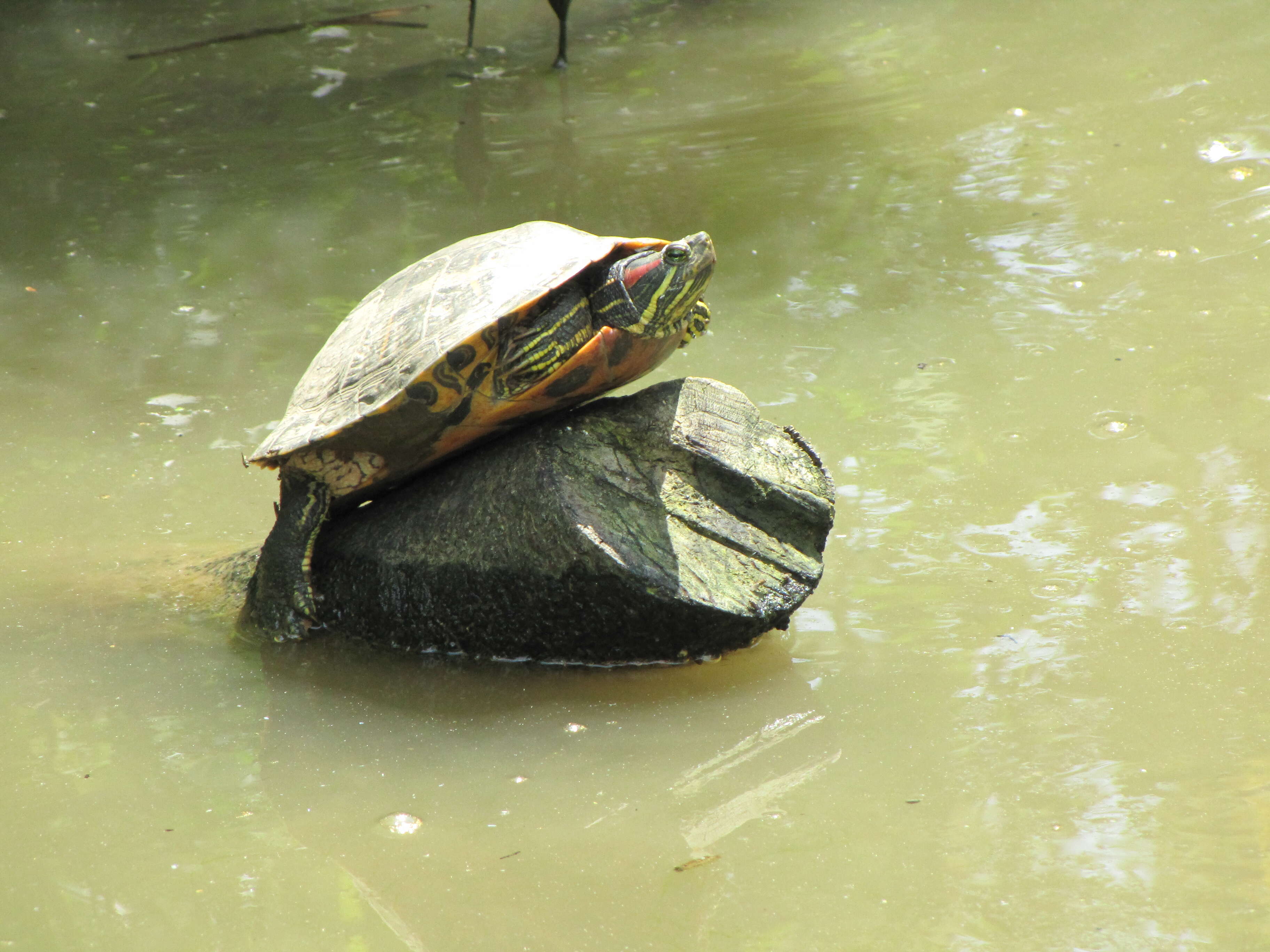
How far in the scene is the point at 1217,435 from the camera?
382 cm

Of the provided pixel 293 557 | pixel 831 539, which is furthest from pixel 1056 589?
pixel 293 557

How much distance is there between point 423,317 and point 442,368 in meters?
0.26

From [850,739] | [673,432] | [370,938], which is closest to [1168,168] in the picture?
[673,432]

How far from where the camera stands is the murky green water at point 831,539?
7.14ft

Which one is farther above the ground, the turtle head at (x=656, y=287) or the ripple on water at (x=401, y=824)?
the turtle head at (x=656, y=287)

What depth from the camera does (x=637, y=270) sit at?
296 centimetres

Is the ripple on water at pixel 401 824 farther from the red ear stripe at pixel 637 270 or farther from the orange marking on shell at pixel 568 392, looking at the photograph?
the red ear stripe at pixel 637 270

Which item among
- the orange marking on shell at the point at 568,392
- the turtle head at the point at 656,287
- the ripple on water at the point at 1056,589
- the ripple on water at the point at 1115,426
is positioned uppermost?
the turtle head at the point at 656,287

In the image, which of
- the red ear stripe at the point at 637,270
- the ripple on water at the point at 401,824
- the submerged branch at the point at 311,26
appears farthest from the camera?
the submerged branch at the point at 311,26

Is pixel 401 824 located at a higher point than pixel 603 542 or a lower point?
lower

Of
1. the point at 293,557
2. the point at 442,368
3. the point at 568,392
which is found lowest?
the point at 293,557

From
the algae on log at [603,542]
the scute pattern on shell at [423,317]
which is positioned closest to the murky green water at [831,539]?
the algae on log at [603,542]

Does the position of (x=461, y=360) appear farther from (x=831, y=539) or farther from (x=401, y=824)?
(x=831, y=539)

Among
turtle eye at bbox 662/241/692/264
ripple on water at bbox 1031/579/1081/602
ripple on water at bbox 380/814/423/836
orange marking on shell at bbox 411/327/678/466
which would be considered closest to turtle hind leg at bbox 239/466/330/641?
orange marking on shell at bbox 411/327/678/466
